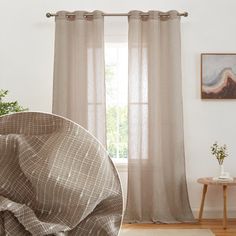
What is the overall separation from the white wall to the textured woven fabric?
2.73 metres

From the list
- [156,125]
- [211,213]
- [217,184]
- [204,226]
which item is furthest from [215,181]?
[156,125]

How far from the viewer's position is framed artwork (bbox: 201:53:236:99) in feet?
15.7

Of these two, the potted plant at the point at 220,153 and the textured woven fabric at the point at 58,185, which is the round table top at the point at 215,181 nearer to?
the potted plant at the point at 220,153

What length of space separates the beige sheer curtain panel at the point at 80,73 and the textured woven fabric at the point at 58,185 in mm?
2419

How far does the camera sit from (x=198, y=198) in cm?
482

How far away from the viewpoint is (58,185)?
6.38 ft

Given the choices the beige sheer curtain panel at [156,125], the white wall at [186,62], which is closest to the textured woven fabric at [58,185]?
the beige sheer curtain panel at [156,125]

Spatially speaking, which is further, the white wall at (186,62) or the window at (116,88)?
the window at (116,88)

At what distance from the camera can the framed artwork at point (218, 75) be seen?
4797 millimetres

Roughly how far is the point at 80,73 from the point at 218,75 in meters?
1.48

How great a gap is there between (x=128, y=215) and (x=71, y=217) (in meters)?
2.77

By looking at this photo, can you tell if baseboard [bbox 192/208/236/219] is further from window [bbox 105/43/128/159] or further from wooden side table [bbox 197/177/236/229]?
window [bbox 105/43/128/159]

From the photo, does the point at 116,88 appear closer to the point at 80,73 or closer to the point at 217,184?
the point at 80,73

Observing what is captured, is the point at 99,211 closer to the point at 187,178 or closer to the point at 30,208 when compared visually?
the point at 30,208
